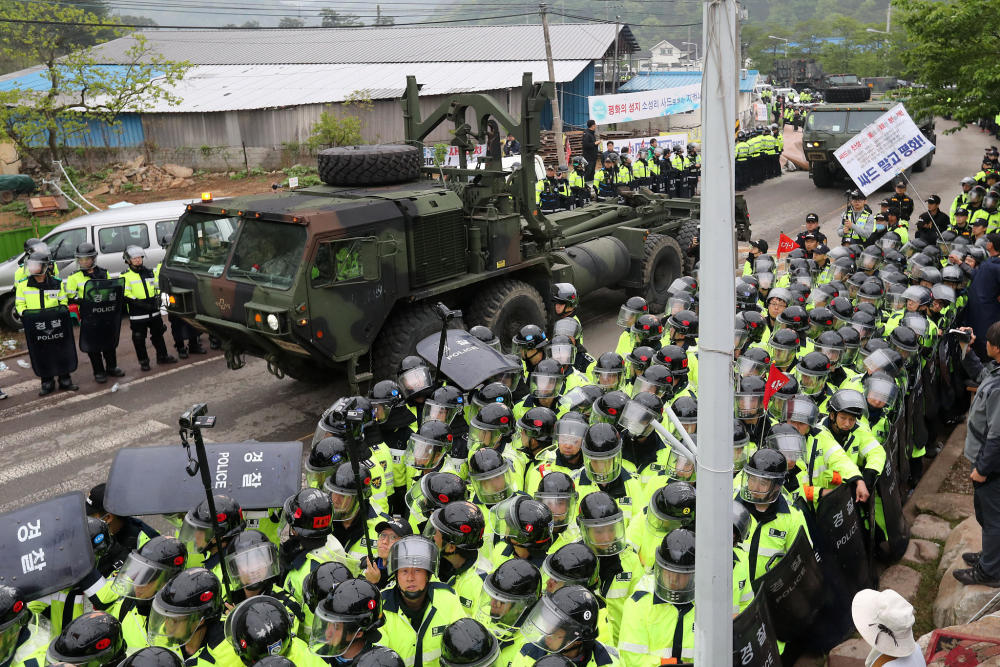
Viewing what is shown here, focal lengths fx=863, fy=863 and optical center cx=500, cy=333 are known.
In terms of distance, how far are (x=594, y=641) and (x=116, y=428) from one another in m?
7.02

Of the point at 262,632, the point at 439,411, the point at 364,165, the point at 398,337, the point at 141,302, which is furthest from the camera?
the point at 141,302

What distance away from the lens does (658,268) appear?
12.7m

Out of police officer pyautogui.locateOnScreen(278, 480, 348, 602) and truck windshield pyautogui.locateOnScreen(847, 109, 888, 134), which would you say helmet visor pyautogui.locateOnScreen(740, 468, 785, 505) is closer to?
police officer pyautogui.locateOnScreen(278, 480, 348, 602)

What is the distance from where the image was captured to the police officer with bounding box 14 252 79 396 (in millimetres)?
9695

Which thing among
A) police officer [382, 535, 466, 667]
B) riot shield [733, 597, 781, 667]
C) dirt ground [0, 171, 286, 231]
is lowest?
riot shield [733, 597, 781, 667]

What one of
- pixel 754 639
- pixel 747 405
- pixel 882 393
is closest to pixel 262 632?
pixel 754 639

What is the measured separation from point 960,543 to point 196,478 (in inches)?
202

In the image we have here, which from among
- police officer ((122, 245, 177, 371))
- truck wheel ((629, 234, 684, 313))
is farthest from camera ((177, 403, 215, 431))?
truck wheel ((629, 234, 684, 313))

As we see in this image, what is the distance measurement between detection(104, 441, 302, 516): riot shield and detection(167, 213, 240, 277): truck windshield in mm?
3200

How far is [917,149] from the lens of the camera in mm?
10445

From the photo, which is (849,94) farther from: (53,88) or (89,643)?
(89,643)

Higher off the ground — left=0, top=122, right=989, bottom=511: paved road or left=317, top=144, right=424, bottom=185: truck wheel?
left=317, top=144, right=424, bottom=185: truck wheel

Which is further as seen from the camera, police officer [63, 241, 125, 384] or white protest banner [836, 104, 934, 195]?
white protest banner [836, 104, 934, 195]

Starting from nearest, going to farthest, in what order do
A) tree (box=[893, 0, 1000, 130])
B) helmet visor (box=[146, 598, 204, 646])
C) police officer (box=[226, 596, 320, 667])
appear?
police officer (box=[226, 596, 320, 667]) → helmet visor (box=[146, 598, 204, 646]) → tree (box=[893, 0, 1000, 130])
